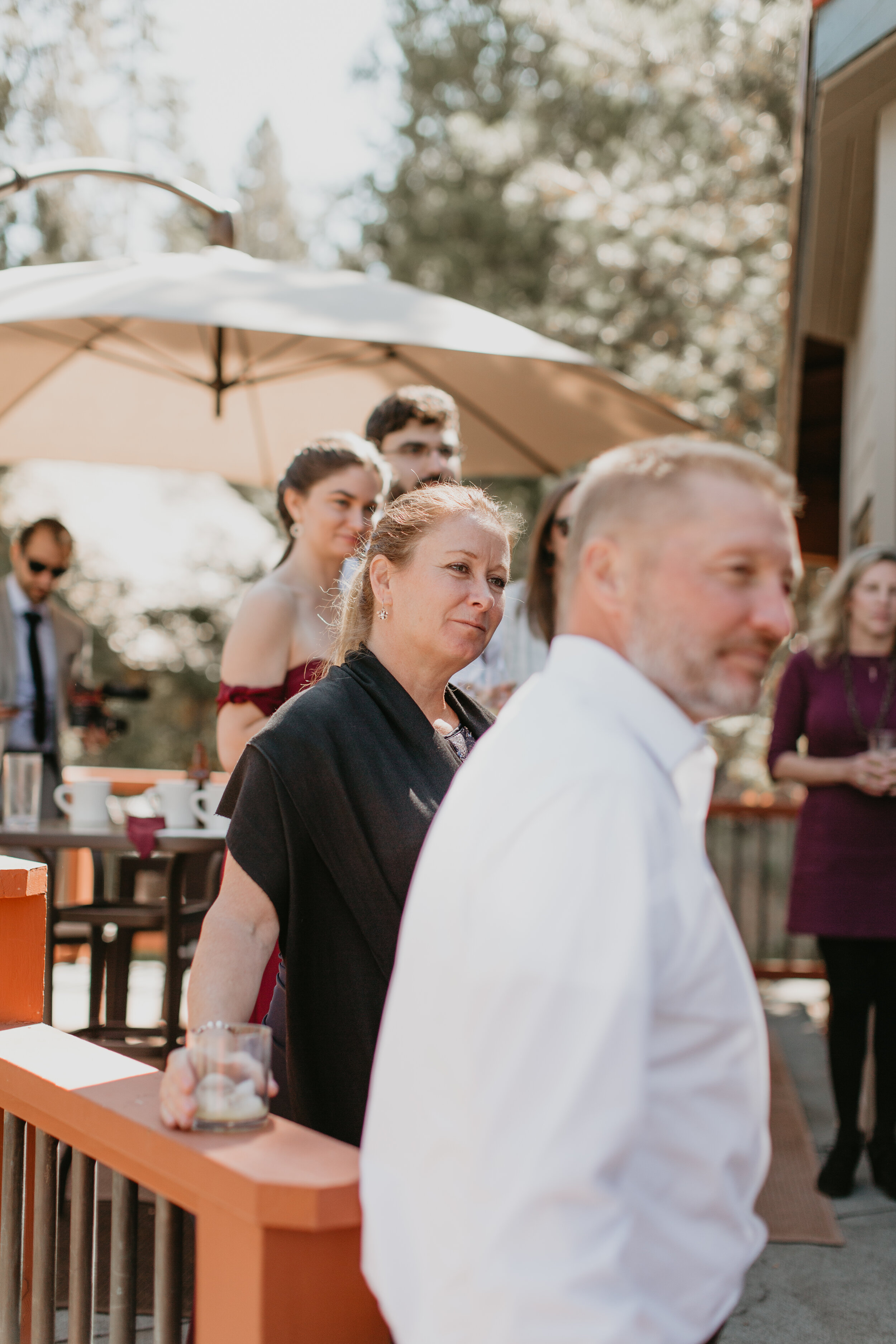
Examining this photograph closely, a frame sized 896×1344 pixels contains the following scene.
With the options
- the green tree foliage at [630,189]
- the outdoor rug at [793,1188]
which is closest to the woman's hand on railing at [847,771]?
the outdoor rug at [793,1188]

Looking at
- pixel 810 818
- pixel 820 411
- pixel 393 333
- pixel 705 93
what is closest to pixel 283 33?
pixel 705 93

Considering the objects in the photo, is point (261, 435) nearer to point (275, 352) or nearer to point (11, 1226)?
point (275, 352)

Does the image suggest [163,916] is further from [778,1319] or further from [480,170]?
[480,170]

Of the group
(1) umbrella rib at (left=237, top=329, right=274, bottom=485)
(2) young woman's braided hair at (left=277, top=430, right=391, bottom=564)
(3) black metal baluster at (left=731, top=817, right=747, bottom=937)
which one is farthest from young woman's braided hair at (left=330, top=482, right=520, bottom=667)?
(3) black metal baluster at (left=731, top=817, right=747, bottom=937)

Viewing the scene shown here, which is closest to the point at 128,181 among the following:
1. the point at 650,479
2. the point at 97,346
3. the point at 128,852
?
the point at 97,346

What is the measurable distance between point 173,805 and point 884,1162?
2388 mm

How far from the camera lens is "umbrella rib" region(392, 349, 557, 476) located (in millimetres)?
5199

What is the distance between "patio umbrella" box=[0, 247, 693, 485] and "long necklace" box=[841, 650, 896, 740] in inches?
60.4

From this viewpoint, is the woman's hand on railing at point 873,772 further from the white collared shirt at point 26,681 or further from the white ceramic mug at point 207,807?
the white collared shirt at point 26,681

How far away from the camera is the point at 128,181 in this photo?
16.5 ft

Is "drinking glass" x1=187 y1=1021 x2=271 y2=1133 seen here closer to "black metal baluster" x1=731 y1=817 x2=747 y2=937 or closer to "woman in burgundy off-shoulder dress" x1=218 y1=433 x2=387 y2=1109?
"woman in burgundy off-shoulder dress" x1=218 y1=433 x2=387 y2=1109

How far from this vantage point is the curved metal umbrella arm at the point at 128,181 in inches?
181

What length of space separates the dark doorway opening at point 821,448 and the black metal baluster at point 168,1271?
21.5 feet

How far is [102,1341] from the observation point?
269cm
